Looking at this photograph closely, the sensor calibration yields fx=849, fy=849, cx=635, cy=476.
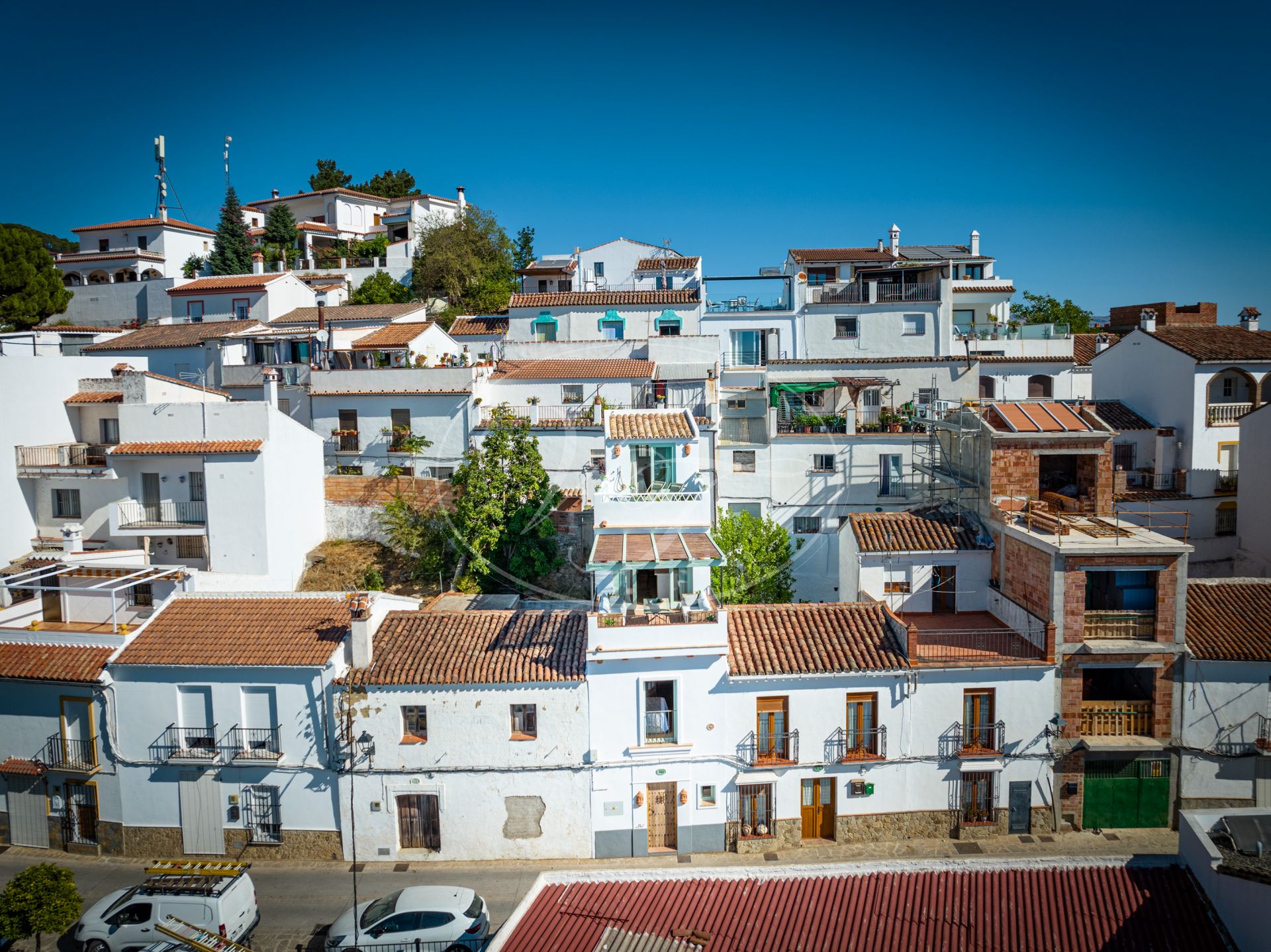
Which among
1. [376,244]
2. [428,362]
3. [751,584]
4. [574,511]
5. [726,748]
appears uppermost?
[376,244]

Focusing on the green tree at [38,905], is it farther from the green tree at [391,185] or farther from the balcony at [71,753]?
the green tree at [391,185]

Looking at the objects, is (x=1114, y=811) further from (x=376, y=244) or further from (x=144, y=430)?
(x=376, y=244)

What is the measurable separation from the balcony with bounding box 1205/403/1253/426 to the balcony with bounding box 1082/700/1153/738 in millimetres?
19155

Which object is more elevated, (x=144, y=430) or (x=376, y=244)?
(x=376, y=244)

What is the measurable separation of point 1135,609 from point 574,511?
21169 millimetres

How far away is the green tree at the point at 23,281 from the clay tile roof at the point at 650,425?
158 feet

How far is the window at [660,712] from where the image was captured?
2403 cm

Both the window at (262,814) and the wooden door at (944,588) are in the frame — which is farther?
the wooden door at (944,588)

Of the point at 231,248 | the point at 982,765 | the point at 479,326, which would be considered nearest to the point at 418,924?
the point at 982,765

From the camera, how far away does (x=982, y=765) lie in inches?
971

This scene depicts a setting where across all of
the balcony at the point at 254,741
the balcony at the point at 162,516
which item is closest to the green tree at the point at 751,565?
the balcony at the point at 254,741

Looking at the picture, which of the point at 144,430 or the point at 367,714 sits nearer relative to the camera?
the point at 367,714

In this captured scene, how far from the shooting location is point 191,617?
26.2 m

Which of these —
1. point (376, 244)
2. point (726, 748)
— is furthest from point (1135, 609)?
point (376, 244)
